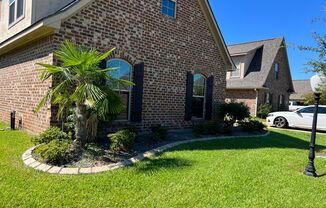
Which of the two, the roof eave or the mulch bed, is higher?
the roof eave

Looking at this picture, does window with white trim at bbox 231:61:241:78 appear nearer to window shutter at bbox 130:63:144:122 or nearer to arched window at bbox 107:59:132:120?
window shutter at bbox 130:63:144:122

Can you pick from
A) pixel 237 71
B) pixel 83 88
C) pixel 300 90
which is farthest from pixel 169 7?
pixel 300 90

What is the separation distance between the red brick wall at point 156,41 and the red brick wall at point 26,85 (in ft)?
4.53

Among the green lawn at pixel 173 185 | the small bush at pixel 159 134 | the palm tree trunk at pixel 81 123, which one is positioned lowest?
the green lawn at pixel 173 185

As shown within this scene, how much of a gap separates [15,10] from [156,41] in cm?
571

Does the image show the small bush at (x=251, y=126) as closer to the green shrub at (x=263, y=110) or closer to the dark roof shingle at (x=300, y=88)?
the green shrub at (x=263, y=110)

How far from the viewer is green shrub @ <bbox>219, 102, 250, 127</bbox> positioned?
12039 mm

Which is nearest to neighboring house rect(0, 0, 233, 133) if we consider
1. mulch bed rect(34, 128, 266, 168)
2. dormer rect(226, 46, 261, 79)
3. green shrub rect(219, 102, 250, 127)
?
green shrub rect(219, 102, 250, 127)

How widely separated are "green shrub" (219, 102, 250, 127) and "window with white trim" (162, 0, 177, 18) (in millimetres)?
5057

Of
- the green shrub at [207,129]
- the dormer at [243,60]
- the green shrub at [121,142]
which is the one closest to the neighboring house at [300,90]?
the dormer at [243,60]

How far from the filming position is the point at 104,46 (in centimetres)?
826

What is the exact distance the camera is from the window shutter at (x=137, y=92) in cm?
899

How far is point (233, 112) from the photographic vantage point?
1213 centimetres

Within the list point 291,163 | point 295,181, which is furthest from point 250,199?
point 291,163
